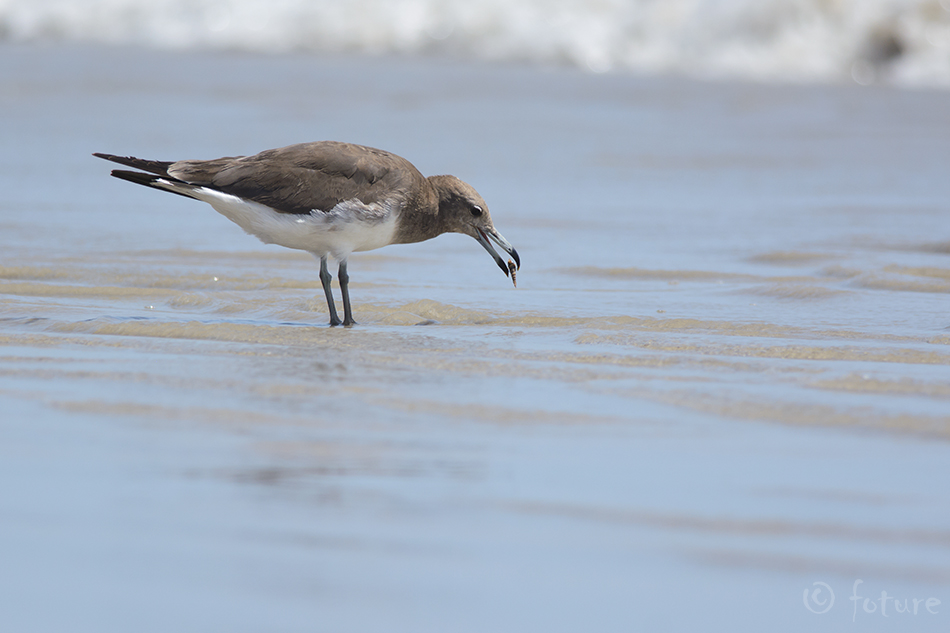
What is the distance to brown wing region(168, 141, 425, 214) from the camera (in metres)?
6.16

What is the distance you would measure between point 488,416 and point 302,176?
2316mm

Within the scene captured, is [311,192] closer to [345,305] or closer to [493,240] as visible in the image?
[345,305]

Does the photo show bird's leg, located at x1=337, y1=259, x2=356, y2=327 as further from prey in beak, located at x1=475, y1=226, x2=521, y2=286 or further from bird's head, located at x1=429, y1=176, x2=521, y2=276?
prey in beak, located at x1=475, y1=226, x2=521, y2=286

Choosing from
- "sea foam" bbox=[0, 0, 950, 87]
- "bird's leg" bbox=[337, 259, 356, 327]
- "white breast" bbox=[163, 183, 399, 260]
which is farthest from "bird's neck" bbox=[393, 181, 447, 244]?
"sea foam" bbox=[0, 0, 950, 87]

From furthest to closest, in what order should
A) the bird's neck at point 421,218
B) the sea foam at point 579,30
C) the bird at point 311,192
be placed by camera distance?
the sea foam at point 579,30
the bird's neck at point 421,218
the bird at point 311,192

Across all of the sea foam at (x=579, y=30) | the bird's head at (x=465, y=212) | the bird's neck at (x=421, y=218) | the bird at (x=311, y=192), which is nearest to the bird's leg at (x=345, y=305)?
the bird at (x=311, y=192)

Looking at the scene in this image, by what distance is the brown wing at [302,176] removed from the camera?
6156 mm

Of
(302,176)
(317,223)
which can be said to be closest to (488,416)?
(317,223)

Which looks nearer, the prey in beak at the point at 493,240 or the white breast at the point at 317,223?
the white breast at the point at 317,223

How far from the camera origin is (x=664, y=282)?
7.64m

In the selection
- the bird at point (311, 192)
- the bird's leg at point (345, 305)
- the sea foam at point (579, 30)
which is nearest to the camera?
the bird at point (311, 192)

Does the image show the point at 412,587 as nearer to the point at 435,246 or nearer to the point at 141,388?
the point at 141,388

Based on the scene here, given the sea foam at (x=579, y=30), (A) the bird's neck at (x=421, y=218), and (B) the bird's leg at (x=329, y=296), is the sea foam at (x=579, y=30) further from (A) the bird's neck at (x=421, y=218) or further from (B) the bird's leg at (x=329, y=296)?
(B) the bird's leg at (x=329, y=296)

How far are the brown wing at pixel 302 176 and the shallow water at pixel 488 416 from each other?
64 cm
